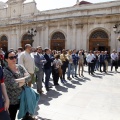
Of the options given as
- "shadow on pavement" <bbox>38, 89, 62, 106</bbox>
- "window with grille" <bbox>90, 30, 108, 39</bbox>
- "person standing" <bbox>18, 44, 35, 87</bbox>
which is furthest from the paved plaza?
"window with grille" <bbox>90, 30, 108, 39</bbox>

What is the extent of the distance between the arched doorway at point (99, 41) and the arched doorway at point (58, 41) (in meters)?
4.05

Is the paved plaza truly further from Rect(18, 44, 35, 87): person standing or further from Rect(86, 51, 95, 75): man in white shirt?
Rect(86, 51, 95, 75): man in white shirt

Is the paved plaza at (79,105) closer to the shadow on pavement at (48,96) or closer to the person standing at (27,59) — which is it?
the shadow on pavement at (48,96)

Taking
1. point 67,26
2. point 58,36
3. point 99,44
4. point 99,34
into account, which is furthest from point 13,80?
point 58,36

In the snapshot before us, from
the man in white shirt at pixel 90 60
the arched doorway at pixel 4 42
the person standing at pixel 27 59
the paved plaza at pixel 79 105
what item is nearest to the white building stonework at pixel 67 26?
the arched doorway at pixel 4 42

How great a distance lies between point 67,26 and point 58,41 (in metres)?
2.55

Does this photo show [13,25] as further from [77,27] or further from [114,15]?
[114,15]

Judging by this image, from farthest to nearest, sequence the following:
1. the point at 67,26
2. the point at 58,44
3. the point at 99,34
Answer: the point at 58,44
the point at 67,26
the point at 99,34

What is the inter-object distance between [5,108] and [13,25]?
29.8 m

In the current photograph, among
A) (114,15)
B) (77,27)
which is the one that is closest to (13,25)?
(77,27)

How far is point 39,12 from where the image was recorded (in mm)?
29297

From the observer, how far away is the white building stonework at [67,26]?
23469 mm

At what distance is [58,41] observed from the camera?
2731 centimetres

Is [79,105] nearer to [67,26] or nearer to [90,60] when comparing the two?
[90,60]
